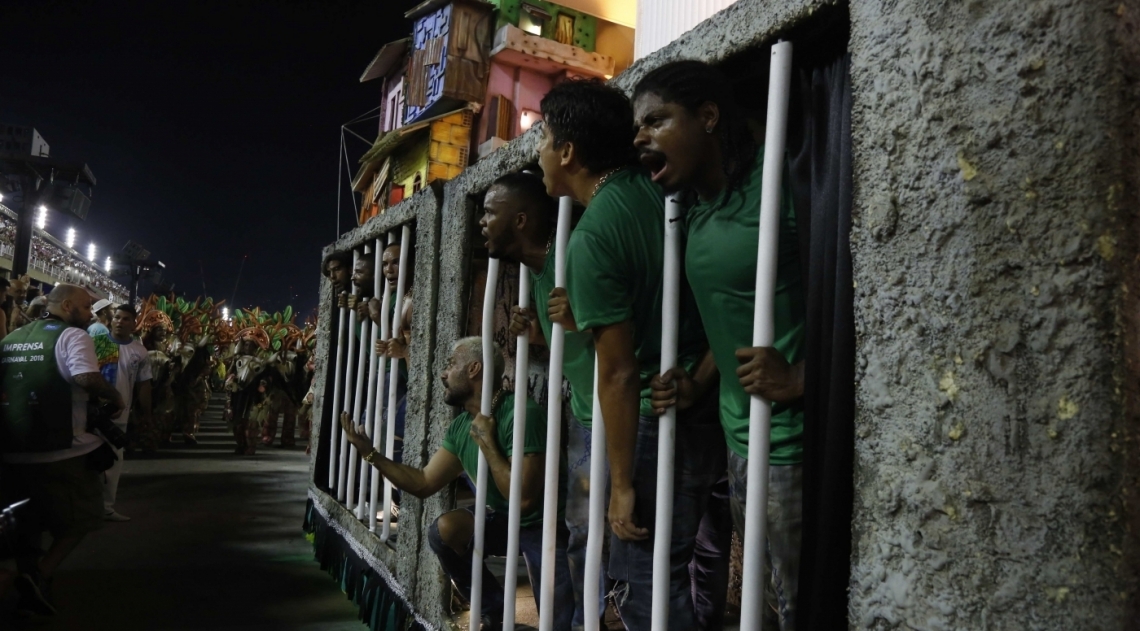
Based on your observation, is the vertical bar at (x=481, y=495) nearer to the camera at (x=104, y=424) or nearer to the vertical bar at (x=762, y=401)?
the vertical bar at (x=762, y=401)

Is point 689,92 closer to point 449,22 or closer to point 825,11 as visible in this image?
point 825,11

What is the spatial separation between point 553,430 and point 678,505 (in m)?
0.68

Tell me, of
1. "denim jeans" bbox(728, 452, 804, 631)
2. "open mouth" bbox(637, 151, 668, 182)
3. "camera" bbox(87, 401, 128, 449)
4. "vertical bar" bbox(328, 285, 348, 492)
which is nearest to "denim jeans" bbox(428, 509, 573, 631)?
"denim jeans" bbox(728, 452, 804, 631)

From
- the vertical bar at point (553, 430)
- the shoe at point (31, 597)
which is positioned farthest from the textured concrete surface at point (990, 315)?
the shoe at point (31, 597)

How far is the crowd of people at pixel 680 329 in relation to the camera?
1808 millimetres

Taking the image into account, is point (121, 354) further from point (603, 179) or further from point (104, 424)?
point (603, 179)

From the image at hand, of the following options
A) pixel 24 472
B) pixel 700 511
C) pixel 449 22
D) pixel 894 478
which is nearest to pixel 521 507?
pixel 700 511

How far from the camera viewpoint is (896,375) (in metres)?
1.43

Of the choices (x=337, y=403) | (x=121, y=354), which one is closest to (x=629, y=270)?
(x=337, y=403)

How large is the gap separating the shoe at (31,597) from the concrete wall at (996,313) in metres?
4.46

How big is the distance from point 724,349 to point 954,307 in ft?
2.05

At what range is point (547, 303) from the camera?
2.55 metres

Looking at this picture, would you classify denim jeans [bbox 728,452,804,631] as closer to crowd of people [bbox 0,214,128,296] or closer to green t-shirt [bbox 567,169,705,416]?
green t-shirt [bbox 567,169,705,416]

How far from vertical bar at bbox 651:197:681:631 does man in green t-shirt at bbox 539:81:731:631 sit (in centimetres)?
7
